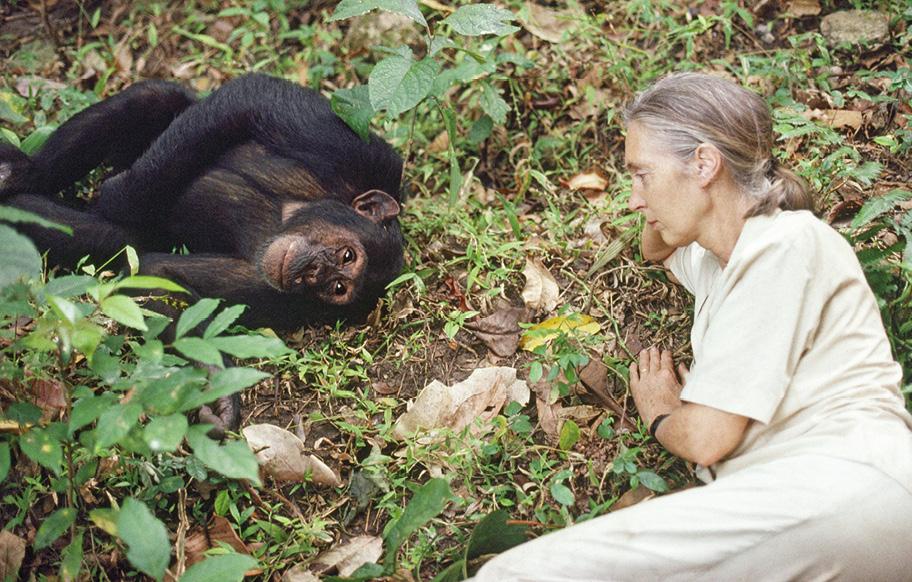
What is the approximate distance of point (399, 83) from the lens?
156 inches

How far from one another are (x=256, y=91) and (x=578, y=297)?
193 cm

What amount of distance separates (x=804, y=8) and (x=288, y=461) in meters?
4.09

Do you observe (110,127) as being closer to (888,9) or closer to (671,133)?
(671,133)

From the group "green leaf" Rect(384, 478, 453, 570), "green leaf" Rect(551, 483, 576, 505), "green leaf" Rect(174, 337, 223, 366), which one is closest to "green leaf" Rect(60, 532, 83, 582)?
"green leaf" Rect(174, 337, 223, 366)

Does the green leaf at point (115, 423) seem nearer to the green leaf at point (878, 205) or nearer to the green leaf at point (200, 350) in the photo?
the green leaf at point (200, 350)

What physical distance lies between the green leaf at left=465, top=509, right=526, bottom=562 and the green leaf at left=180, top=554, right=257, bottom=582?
80cm

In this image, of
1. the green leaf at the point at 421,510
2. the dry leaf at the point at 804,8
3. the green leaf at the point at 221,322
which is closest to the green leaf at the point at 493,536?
the green leaf at the point at 421,510

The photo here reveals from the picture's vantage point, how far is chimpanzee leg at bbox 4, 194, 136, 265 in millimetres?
4265

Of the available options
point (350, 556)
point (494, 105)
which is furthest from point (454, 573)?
point (494, 105)

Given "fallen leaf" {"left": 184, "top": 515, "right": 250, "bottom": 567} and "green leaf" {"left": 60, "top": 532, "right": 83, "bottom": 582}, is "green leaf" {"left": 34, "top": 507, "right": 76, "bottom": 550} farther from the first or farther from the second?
"fallen leaf" {"left": 184, "top": 515, "right": 250, "bottom": 567}

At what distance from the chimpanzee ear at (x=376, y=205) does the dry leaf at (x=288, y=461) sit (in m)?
1.34

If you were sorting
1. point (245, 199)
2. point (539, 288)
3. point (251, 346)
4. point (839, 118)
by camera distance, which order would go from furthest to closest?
point (839, 118), point (245, 199), point (539, 288), point (251, 346)

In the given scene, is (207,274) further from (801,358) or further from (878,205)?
(878,205)

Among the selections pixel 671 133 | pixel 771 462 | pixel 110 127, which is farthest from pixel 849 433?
pixel 110 127
